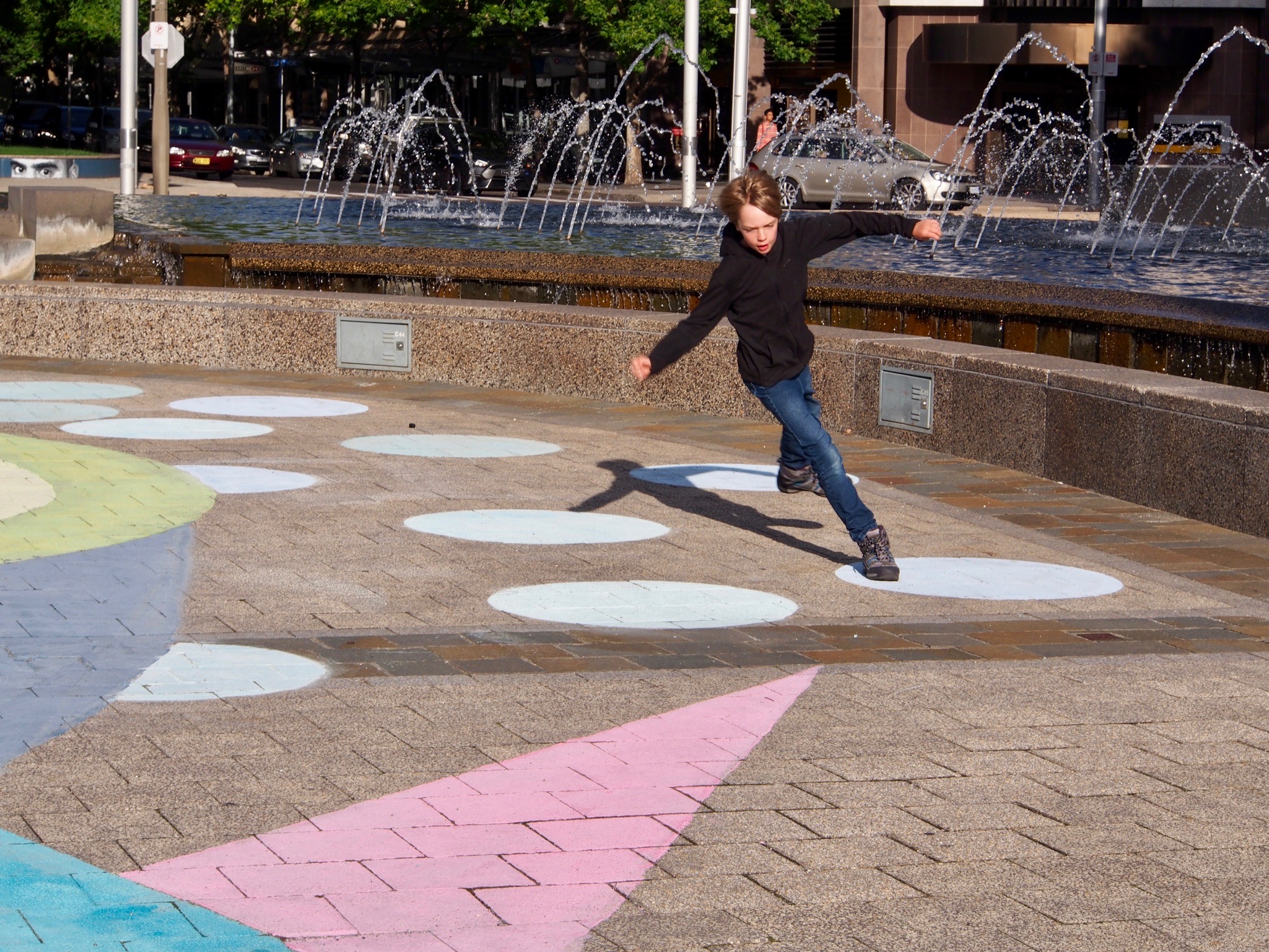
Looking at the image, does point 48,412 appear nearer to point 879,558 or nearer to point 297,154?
point 879,558

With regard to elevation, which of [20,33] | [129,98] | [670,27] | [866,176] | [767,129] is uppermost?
[20,33]

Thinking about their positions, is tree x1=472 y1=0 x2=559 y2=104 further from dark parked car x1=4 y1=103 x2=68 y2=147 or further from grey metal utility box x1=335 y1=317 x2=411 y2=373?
grey metal utility box x1=335 y1=317 x2=411 y2=373

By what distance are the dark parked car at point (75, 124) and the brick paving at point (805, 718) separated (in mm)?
47386

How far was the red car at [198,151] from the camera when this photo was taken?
145ft

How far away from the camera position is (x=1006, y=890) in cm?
395

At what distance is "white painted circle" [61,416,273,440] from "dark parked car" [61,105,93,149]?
45.2m

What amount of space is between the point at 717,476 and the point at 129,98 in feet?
70.6

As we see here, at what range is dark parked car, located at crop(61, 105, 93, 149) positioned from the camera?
52656 mm

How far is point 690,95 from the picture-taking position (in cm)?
3053

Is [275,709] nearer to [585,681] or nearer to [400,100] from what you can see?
[585,681]

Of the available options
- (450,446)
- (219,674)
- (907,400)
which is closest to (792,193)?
(907,400)

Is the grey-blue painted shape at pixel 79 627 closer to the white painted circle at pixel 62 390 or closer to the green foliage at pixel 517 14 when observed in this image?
the white painted circle at pixel 62 390

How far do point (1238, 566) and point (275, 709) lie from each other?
408cm

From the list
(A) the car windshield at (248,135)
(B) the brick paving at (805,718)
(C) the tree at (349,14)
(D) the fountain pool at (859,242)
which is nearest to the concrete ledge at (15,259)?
(D) the fountain pool at (859,242)
